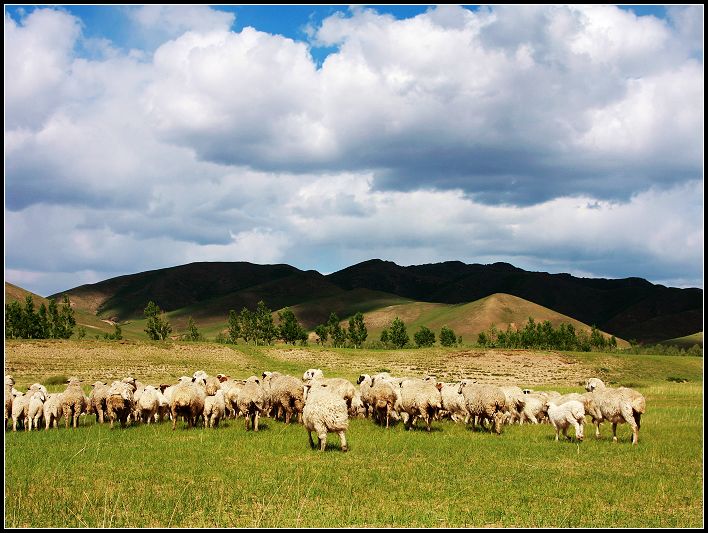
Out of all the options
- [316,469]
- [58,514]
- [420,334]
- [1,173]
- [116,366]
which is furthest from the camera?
[420,334]

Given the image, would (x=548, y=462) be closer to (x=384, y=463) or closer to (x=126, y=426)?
(x=384, y=463)

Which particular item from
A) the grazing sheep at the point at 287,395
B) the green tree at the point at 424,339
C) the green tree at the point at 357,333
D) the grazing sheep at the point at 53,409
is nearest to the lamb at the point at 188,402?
the grazing sheep at the point at 287,395

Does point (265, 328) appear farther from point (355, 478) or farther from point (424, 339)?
point (355, 478)

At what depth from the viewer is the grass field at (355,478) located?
13.1 meters

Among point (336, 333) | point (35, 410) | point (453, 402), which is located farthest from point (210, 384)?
point (336, 333)

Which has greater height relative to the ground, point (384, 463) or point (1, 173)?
point (1, 173)

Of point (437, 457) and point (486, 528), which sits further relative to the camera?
point (437, 457)

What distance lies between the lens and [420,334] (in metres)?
189

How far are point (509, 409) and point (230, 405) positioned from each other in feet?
48.0

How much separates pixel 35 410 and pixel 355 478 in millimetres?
18540

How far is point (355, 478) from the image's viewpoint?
16.8 m

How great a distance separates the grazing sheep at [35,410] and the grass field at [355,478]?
5.82 ft

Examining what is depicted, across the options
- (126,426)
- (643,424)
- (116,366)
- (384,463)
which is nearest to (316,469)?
(384,463)

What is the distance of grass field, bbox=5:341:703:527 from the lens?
1306cm
